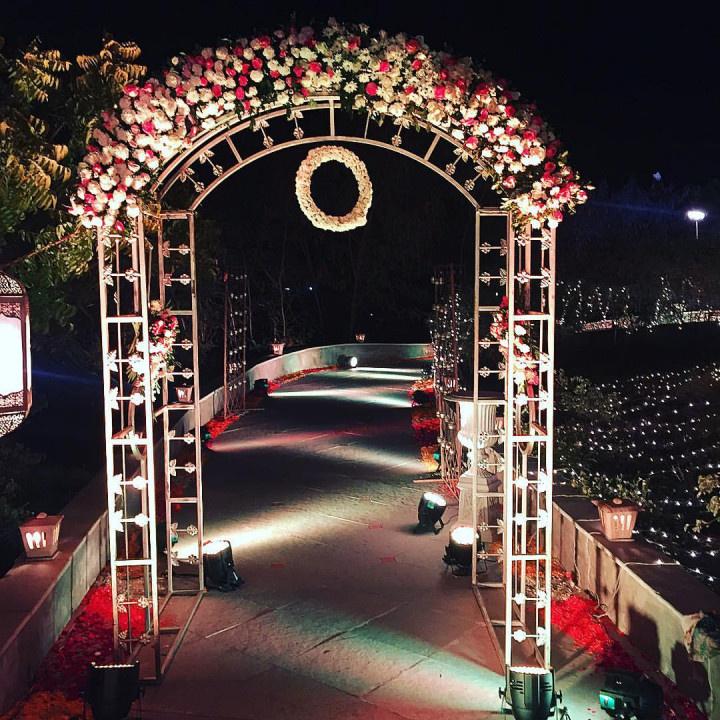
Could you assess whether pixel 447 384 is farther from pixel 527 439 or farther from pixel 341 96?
pixel 341 96

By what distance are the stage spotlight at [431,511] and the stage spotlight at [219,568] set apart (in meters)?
2.44

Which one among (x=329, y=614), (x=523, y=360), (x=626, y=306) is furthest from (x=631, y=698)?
(x=626, y=306)

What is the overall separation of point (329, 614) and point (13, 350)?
3150mm

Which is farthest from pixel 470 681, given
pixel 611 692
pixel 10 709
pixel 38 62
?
pixel 38 62

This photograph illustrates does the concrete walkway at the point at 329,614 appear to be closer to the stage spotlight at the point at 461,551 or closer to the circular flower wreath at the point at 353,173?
the stage spotlight at the point at 461,551

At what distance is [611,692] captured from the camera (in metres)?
4.84

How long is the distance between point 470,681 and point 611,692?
1.11 metres

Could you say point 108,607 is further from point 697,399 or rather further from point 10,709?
point 697,399

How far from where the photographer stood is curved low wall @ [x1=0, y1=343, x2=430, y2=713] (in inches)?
204

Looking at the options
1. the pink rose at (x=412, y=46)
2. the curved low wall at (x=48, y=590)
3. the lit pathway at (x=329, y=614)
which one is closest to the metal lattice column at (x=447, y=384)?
the lit pathway at (x=329, y=614)

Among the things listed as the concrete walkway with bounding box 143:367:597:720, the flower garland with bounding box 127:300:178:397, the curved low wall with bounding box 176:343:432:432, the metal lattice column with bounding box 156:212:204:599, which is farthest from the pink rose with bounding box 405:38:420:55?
the curved low wall with bounding box 176:343:432:432

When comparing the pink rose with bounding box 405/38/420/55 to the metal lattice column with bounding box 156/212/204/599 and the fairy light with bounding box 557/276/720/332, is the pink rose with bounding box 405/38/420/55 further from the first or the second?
the fairy light with bounding box 557/276/720/332

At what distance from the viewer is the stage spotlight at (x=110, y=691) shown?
4977 millimetres

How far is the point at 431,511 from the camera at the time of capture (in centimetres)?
906
